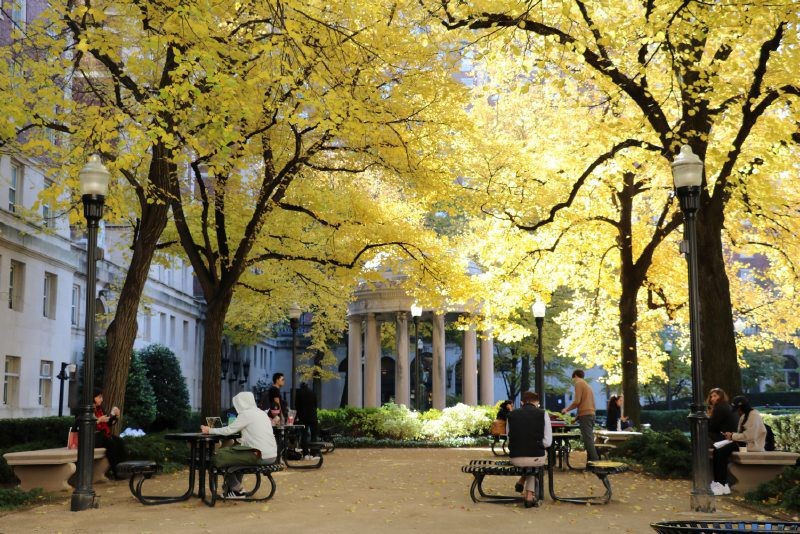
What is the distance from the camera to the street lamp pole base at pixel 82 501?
1297 cm

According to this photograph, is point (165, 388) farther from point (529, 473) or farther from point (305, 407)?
point (529, 473)

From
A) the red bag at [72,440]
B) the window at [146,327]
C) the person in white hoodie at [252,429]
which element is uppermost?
the window at [146,327]

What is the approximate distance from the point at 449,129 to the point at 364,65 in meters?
4.04

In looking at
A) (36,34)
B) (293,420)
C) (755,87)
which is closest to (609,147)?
(755,87)

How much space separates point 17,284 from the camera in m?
32.0

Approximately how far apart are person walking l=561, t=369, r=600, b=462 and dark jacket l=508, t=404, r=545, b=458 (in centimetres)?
567

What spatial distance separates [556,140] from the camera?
2731 centimetres

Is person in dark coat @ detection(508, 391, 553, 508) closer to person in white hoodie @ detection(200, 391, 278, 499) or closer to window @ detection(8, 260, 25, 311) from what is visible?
person in white hoodie @ detection(200, 391, 278, 499)

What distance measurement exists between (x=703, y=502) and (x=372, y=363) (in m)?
26.3

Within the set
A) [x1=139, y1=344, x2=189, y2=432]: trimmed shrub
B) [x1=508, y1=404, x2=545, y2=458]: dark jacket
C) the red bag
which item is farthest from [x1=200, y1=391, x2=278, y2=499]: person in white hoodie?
[x1=139, y1=344, x2=189, y2=432]: trimmed shrub

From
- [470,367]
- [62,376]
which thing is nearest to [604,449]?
[470,367]

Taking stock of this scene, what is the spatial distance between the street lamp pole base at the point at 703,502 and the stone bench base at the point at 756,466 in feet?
8.27

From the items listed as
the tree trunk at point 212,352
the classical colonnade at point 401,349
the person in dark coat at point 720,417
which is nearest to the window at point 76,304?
the classical colonnade at point 401,349

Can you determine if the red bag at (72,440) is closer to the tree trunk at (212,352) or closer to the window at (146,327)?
the tree trunk at (212,352)
